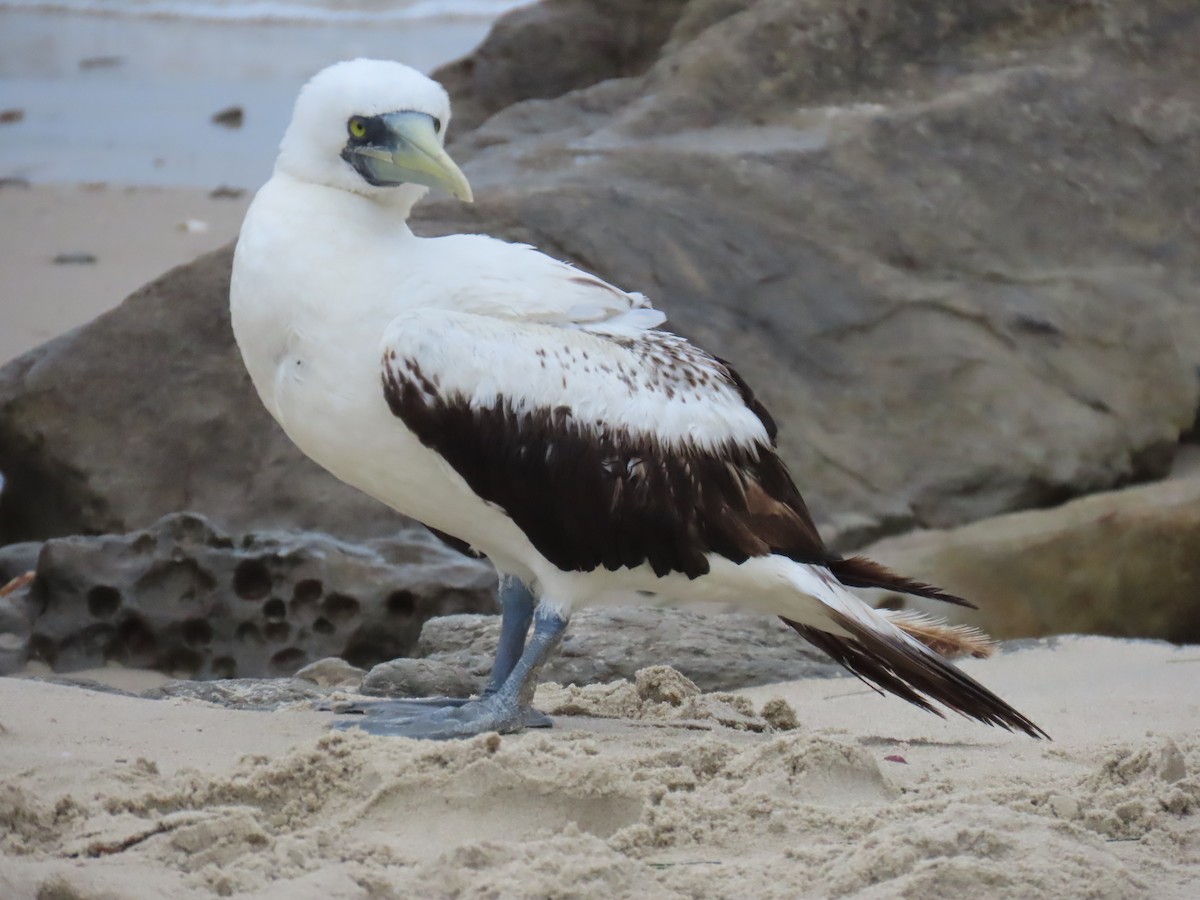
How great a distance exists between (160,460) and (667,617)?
3.02 metres

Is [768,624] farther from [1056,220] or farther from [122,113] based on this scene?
[122,113]

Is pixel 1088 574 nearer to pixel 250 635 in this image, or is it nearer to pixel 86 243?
pixel 250 635

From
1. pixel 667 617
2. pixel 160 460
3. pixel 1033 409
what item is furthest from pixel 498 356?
pixel 1033 409

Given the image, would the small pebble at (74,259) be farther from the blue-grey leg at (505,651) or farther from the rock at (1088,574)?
the blue-grey leg at (505,651)

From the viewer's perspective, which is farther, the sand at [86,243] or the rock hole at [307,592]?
the sand at [86,243]

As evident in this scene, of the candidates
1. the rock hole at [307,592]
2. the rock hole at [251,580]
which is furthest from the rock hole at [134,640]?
the rock hole at [307,592]

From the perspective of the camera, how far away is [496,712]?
14.6 ft

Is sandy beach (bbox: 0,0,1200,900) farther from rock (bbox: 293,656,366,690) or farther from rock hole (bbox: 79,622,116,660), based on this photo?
rock hole (bbox: 79,622,116,660)

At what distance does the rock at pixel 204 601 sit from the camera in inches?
239

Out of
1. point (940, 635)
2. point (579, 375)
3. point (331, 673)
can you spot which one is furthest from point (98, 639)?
point (940, 635)

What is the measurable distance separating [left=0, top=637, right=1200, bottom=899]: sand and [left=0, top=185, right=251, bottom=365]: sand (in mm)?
7448

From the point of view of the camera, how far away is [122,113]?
17.8m

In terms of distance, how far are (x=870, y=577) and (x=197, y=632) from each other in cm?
265

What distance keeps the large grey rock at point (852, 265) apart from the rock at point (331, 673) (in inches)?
71.6
